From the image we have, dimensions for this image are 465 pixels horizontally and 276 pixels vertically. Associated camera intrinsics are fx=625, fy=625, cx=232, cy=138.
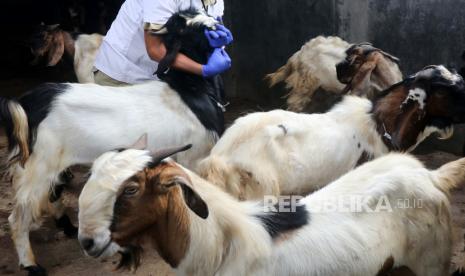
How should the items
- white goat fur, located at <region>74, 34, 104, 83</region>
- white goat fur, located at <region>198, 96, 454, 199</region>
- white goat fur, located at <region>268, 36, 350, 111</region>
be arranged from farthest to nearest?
white goat fur, located at <region>74, 34, 104, 83</region>, white goat fur, located at <region>268, 36, 350, 111</region>, white goat fur, located at <region>198, 96, 454, 199</region>

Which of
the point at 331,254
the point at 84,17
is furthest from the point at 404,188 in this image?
the point at 84,17

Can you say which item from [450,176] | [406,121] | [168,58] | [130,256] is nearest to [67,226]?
[168,58]

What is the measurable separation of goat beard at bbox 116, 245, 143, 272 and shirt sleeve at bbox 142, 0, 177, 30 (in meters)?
1.81

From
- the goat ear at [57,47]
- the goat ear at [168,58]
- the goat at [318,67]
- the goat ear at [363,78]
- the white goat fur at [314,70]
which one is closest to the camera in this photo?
the goat ear at [168,58]

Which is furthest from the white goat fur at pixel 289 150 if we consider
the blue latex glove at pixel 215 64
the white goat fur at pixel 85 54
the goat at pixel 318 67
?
the white goat fur at pixel 85 54

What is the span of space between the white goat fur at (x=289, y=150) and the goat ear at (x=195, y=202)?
1.13 meters

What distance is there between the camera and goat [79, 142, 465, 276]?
8.76ft

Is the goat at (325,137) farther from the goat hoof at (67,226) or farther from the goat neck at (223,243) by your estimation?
the goat hoof at (67,226)

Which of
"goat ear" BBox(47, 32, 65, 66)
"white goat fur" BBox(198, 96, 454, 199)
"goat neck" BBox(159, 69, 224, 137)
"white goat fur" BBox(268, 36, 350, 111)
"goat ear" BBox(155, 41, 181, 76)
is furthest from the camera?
"goat ear" BBox(47, 32, 65, 66)

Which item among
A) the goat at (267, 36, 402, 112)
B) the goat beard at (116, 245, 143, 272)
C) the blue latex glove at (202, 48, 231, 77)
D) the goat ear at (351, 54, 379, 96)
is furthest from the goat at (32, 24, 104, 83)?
the goat beard at (116, 245, 143, 272)

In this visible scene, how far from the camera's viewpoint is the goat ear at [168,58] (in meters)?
4.15

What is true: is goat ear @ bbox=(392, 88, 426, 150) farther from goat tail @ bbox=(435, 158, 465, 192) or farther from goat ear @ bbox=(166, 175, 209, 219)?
goat ear @ bbox=(166, 175, 209, 219)

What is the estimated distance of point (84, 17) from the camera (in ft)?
35.1

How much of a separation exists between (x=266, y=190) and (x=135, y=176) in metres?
1.31
